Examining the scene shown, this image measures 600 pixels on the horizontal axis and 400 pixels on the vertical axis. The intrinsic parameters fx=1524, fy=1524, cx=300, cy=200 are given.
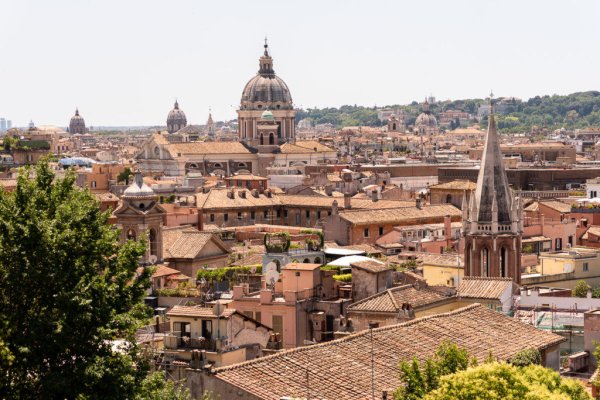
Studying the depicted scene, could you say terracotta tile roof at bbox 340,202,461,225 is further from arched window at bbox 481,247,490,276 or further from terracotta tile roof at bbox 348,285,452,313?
terracotta tile roof at bbox 348,285,452,313

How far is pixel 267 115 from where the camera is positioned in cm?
11100

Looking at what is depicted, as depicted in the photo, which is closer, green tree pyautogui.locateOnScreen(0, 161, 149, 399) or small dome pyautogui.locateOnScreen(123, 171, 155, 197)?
green tree pyautogui.locateOnScreen(0, 161, 149, 399)

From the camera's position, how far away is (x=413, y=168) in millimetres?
94750

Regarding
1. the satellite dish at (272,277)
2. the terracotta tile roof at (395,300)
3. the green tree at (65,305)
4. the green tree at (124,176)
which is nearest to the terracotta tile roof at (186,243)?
the satellite dish at (272,277)

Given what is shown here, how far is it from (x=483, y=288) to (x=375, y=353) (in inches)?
350

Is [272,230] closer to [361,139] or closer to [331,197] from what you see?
[331,197]

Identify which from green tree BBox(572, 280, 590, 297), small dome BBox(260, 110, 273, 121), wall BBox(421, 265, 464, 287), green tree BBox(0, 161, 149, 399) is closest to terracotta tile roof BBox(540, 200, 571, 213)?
green tree BBox(572, 280, 590, 297)

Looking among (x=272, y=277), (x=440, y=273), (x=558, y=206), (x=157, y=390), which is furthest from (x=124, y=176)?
(x=157, y=390)

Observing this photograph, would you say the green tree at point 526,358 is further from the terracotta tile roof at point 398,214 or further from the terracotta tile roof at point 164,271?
the terracotta tile roof at point 398,214

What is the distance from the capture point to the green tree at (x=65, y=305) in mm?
18578

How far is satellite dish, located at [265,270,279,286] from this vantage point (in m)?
32.7

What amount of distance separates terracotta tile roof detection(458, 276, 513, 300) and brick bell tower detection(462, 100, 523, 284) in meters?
7.06

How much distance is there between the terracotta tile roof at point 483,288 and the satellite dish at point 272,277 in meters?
3.96

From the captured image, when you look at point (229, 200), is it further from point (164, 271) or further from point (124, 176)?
point (164, 271)
